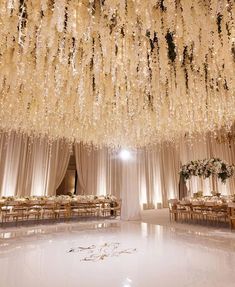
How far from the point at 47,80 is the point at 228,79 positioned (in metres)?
3.35

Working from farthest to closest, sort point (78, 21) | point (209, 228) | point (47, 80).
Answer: point (209, 228) < point (47, 80) < point (78, 21)

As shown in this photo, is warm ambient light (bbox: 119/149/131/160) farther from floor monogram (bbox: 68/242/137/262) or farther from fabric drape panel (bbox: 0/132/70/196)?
floor monogram (bbox: 68/242/137/262)

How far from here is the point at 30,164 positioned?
830cm

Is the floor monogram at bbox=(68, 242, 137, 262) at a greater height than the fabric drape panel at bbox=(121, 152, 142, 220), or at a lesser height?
lesser

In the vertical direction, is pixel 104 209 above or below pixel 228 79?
below

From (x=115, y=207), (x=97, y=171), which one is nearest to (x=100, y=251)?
(x=115, y=207)

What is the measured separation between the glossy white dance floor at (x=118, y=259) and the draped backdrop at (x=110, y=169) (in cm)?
296

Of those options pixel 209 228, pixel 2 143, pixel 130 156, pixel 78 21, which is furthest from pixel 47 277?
pixel 2 143

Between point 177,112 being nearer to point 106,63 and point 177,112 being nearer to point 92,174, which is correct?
point 106,63

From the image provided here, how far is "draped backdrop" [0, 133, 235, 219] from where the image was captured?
305 inches

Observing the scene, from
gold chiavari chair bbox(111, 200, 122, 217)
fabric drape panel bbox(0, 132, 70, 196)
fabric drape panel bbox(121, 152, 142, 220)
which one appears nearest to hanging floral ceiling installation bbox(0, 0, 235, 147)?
fabric drape panel bbox(121, 152, 142, 220)

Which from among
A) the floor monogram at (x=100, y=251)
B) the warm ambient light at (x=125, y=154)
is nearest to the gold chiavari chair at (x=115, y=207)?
the warm ambient light at (x=125, y=154)

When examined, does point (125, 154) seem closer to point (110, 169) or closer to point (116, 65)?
point (110, 169)

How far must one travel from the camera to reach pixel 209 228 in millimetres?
5512
